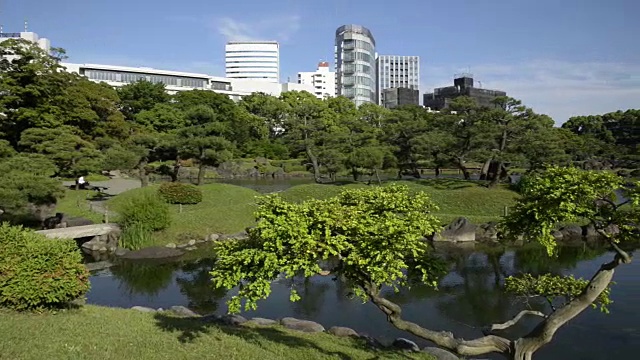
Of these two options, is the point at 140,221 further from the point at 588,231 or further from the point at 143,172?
the point at 588,231

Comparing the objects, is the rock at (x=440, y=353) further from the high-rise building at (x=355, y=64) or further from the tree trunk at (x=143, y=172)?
the high-rise building at (x=355, y=64)

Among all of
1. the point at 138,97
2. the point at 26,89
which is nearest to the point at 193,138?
the point at 26,89

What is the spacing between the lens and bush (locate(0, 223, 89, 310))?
26.3ft

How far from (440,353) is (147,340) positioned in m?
4.82

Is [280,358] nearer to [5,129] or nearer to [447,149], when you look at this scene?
[447,149]

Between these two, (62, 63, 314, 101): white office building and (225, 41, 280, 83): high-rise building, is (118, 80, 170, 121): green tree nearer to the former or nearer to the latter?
(62, 63, 314, 101): white office building

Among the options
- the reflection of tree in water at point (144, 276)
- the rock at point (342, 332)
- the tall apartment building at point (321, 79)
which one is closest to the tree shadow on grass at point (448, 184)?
the reflection of tree in water at point (144, 276)

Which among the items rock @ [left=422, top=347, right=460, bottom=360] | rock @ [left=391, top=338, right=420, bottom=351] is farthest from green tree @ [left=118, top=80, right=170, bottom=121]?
rock @ [left=422, top=347, right=460, bottom=360]

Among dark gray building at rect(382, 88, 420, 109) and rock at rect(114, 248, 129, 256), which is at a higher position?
dark gray building at rect(382, 88, 420, 109)

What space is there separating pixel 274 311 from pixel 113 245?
30.6ft

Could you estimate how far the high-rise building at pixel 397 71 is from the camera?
141375mm

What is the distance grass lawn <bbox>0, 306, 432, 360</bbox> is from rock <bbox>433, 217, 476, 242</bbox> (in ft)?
40.6

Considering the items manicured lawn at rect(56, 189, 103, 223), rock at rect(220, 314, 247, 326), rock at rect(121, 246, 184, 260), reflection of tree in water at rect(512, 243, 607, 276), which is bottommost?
reflection of tree in water at rect(512, 243, 607, 276)

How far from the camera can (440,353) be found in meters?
8.35
